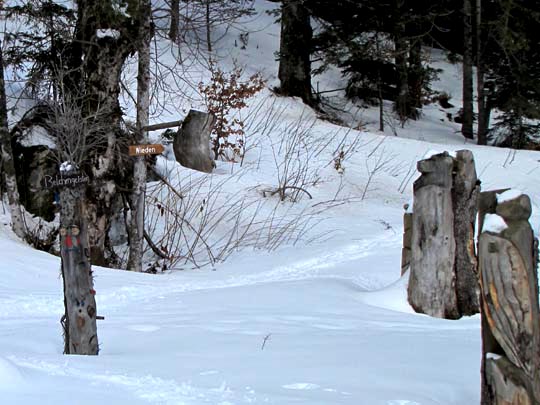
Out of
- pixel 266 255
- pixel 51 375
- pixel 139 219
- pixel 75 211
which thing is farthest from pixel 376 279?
pixel 51 375

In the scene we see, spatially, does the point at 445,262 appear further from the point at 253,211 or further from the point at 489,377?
the point at 253,211

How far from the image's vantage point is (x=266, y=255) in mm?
9023

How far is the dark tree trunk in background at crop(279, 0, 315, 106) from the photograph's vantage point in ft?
54.3

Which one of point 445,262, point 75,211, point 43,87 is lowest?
point 445,262

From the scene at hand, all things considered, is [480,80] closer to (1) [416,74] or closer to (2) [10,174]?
(1) [416,74]

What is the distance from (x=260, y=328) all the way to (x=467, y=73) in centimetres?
1385

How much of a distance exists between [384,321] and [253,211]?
5521 mm

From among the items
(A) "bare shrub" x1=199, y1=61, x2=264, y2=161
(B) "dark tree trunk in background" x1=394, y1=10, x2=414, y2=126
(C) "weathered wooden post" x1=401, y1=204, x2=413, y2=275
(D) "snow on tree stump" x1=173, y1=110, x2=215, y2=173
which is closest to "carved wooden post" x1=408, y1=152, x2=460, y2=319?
(C) "weathered wooden post" x1=401, y1=204, x2=413, y2=275

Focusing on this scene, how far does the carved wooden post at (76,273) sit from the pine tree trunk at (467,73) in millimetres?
14593

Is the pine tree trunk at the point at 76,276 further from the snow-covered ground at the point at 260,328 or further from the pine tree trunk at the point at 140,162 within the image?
the pine tree trunk at the point at 140,162

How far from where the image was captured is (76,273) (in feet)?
12.2

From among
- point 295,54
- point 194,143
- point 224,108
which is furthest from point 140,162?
point 295,54

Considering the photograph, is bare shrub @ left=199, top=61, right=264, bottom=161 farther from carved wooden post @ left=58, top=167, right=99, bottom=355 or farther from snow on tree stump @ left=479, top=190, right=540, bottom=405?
snow on tree stump @ left=479, top=190, right=540, bottom=405

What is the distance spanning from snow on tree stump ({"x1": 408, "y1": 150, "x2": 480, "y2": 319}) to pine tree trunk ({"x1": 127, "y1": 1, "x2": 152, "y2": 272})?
346 cm
